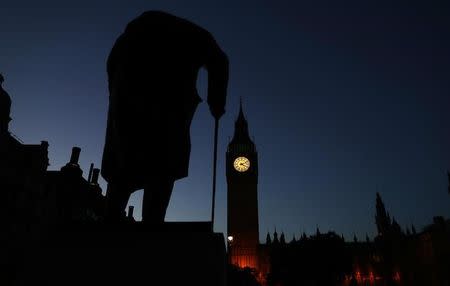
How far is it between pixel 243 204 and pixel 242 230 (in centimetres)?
474

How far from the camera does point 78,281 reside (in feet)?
8.52

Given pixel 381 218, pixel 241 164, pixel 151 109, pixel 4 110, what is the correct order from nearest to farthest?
pixel 151 109 → pixel 4 110 → pixel 241 164 → pixel 381 218

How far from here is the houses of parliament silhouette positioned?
948 centimetres

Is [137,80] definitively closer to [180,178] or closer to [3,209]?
[180,178]

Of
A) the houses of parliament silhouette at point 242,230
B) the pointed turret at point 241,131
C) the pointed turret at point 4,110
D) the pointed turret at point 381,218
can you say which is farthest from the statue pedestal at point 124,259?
the pointed turret at point 381,218

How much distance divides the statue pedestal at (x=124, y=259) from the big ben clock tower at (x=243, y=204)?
210 feet

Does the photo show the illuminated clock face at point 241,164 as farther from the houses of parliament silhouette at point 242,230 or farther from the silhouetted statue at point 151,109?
the silhouetted statue at point 151,109

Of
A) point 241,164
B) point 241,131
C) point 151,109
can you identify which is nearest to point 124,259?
point 151,109

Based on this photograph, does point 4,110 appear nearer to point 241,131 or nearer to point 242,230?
point 242,230

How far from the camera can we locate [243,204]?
222ft

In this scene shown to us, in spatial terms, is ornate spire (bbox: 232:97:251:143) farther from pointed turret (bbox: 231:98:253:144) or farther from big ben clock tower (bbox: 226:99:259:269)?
big ben clock tower (bbox: 226:99:259:269)

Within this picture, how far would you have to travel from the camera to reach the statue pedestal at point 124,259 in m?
2.61

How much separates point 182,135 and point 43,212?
86.0 feet

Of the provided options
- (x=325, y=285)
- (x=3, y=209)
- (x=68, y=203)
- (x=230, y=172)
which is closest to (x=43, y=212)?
(x=3, y=209)
